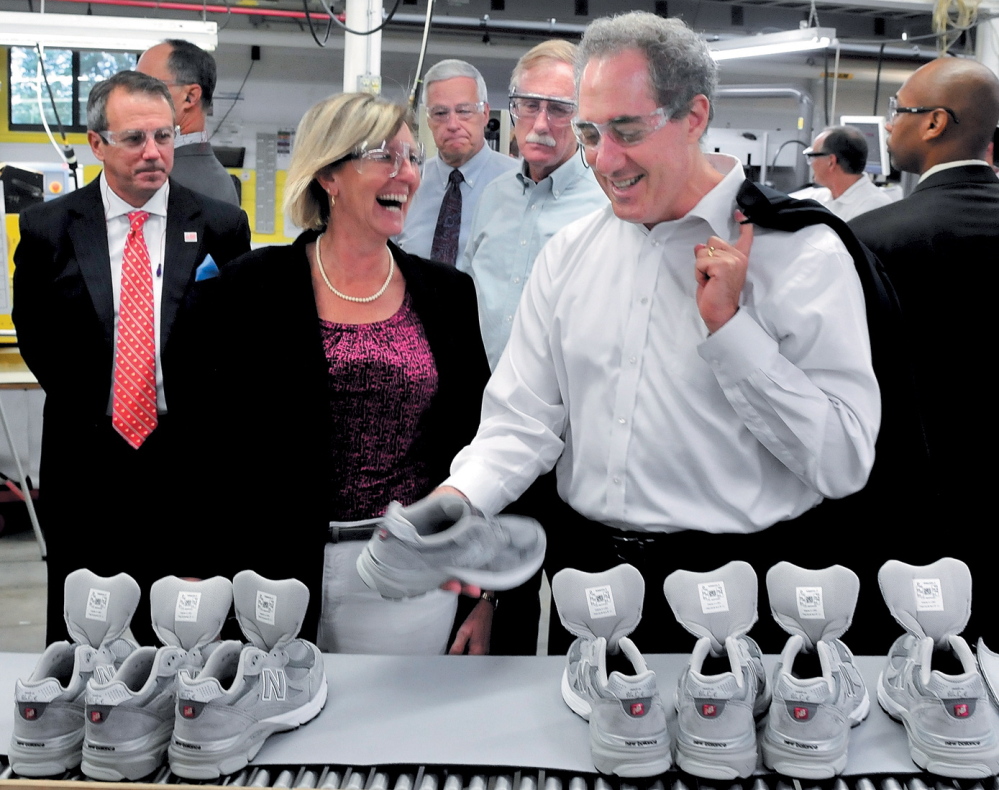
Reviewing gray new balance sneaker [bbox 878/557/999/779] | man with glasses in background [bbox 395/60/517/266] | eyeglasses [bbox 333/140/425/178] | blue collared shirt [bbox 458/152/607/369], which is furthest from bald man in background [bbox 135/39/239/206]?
gray new balance sneaker [bbox 878/557/999/779]

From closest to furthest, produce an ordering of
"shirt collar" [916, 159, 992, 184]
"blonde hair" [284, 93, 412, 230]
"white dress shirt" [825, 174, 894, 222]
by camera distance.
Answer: "blonde hair" [284, 93, 412, 230] < "shirt collar" [916, 159, 992, 184] < "white dress shirt" [825, 174, 894, 222]

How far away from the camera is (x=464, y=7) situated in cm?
848

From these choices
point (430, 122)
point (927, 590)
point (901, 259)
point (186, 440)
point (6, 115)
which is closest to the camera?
point (927, 590)

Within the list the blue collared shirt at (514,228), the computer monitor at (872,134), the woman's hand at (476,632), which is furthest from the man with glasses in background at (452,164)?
the computer monitor at (872,134)

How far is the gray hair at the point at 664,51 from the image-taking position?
4.92 feet

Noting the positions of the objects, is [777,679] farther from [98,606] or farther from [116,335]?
[116,335]

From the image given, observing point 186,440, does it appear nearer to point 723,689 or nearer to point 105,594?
point 105,594

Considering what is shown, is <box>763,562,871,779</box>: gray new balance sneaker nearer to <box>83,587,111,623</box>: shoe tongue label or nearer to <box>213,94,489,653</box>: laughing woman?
<box>213,94,489,653</box>: laughing woman

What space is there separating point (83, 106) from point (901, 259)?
294 inches

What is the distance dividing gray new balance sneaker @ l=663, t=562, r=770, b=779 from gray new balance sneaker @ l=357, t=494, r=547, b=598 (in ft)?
0.73

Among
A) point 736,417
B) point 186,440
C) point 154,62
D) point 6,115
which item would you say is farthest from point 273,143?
point 736,417

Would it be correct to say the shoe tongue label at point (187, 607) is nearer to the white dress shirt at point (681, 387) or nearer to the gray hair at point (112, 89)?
the white dress shirt at point (681, 387)

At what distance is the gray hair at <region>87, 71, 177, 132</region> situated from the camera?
2.71m

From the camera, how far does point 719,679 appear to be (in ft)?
3.91
